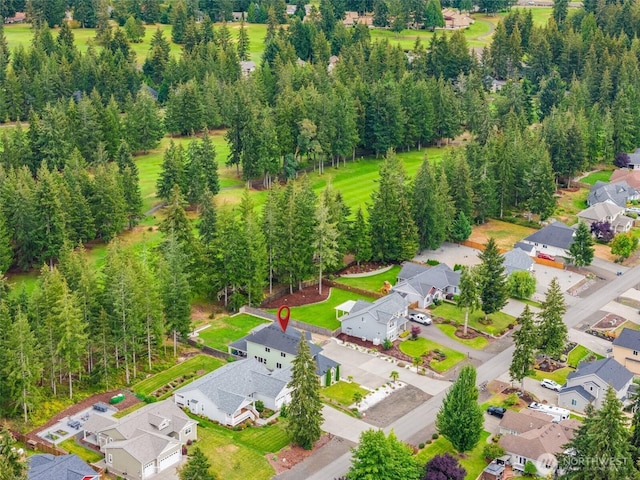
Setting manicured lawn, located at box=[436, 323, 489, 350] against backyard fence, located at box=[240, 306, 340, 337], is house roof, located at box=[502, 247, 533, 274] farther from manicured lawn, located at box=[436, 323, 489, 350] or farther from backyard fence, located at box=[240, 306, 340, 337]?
backyard fence, located at box=[240, 306, 340, 337]

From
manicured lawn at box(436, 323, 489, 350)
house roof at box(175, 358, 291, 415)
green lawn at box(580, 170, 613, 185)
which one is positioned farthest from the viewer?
green lawn at box(580, 170, 613, 185)

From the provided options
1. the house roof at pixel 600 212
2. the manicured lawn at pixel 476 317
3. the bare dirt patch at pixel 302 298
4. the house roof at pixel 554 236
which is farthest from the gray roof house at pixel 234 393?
the house roof at pixel 600 212

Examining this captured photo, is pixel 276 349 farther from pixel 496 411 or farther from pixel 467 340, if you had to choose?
pixel 496 411

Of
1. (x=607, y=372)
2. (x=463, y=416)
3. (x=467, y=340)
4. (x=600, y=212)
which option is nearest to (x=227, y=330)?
(x=467, y=340)

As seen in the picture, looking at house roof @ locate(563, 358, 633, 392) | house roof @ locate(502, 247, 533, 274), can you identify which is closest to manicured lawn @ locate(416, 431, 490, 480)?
house roof @ locate(563, 358, 633, 392)

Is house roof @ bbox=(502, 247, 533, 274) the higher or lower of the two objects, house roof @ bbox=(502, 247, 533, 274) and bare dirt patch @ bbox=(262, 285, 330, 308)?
the higher

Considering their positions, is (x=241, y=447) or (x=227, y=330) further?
(x=227, y=330)
